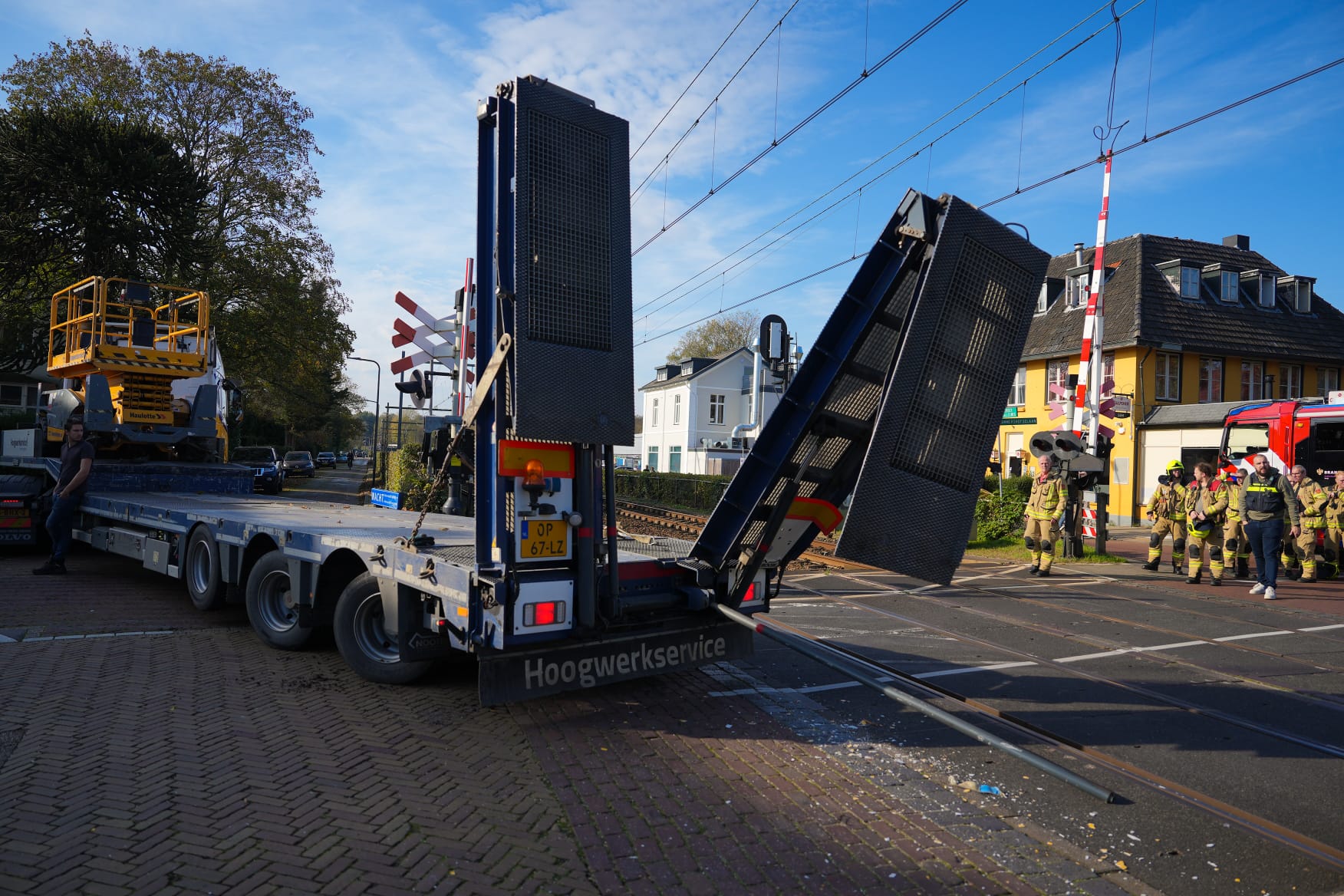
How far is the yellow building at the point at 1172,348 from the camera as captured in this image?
2616cm

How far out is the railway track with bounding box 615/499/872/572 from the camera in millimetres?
14055

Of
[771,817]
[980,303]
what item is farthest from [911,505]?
[771,817]

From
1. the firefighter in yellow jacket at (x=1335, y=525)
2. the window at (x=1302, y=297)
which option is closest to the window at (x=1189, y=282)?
the window at (x=1302, y=297)

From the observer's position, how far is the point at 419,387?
1038cm

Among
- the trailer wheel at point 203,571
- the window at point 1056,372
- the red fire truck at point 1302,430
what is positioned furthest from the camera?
the window at point 1056,372

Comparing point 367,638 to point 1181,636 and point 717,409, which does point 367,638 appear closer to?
point 1181,636

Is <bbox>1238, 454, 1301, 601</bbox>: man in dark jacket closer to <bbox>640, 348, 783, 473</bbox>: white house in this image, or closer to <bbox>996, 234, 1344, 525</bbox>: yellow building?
<bbox>996, 234, 1344, 525</bbox>: yellow building

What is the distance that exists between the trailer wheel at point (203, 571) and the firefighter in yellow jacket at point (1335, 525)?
15316 millimetres

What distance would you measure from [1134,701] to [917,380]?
10.7 ft

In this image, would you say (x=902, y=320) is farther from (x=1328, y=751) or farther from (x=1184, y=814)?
(x=1328, y=751)

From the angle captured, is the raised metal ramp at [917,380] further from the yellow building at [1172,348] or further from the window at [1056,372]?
the window at [1056,372]

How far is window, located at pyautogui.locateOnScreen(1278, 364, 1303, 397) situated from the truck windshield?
454 inches

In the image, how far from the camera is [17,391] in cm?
4038

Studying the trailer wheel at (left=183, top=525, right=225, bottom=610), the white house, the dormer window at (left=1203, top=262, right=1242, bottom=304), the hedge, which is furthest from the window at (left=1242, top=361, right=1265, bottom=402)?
the trailer wheel at (left=183, top=525, right=225, bottom=610)
